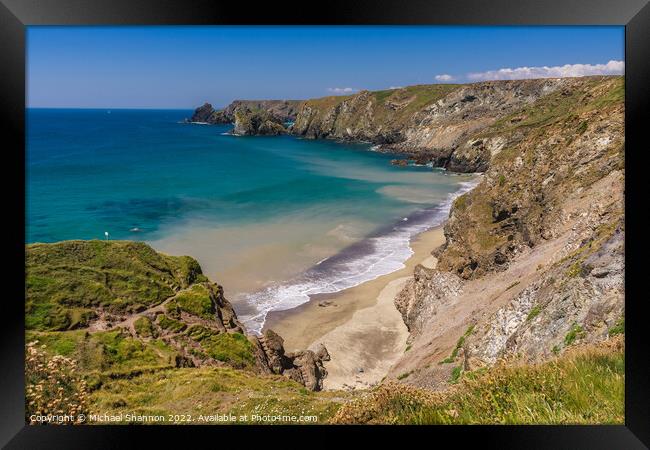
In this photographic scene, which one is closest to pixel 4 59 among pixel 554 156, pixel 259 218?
pixel 554 156

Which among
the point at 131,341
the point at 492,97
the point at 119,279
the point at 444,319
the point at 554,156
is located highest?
the point at 492,97

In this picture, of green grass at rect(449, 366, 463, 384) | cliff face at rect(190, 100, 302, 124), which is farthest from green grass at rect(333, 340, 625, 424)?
cliff face at rect(190, 100, 302, 124)

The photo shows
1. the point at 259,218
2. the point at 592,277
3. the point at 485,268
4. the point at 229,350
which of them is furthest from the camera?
the point at 259,218

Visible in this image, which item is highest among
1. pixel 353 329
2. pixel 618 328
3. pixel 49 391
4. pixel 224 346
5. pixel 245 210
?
pixel 245 210

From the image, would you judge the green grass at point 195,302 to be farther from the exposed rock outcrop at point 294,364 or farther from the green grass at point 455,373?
the green grass at point 455,373

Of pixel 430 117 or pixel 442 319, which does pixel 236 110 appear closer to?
pixel 430 117

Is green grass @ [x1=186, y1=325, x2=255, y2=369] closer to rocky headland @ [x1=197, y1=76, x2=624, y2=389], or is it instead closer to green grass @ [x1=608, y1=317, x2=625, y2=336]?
rocky headland @ [x1=197, y1=76, x2=624, y2=389]

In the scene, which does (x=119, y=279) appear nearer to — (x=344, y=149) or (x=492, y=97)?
(x=344, y=149)

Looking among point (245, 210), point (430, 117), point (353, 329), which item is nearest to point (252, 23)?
point (353, 329)
